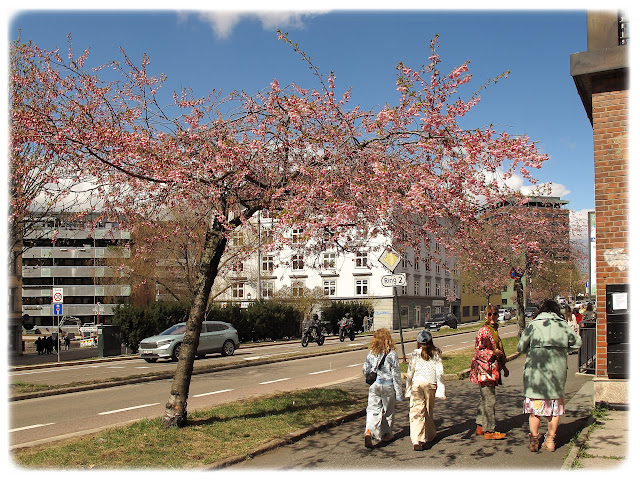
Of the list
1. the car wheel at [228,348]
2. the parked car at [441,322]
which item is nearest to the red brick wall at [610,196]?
the car wheel at [228,348]

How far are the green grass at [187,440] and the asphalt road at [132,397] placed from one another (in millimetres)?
1286

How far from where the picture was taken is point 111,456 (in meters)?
7.16

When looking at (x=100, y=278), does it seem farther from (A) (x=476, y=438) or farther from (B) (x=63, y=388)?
(A) (x=476, y=438)

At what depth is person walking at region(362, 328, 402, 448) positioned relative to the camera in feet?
26.2

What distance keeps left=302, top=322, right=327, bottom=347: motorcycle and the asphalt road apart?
1240 cm

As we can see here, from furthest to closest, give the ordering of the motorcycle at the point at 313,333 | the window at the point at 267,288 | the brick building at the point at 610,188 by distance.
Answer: the window at the point at 267,288
the motorcycle at the point at 313,333
the brick building at the point at 610,188

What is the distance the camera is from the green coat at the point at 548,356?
7.46 m

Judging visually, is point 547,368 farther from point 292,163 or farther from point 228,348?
point 228,348

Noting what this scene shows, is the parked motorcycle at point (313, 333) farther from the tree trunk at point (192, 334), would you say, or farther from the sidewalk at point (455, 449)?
the tree trunk at point (192, 334)

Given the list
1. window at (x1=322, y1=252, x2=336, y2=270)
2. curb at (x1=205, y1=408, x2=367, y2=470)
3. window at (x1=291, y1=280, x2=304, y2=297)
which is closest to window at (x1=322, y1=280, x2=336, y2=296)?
window at (x1=291, y1=280, x2=304, y2=297)

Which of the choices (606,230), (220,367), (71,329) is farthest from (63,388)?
(71,329)

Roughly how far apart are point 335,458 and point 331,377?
1068 cm

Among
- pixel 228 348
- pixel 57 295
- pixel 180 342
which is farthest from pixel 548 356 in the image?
pixel 57 295

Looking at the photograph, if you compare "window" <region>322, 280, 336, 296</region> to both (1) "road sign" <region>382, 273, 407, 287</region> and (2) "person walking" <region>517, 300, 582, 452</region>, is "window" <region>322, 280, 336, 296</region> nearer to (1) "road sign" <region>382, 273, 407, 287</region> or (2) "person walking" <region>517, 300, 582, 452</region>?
(1) "road sign" <region>382, 273, 407, 287</region>
